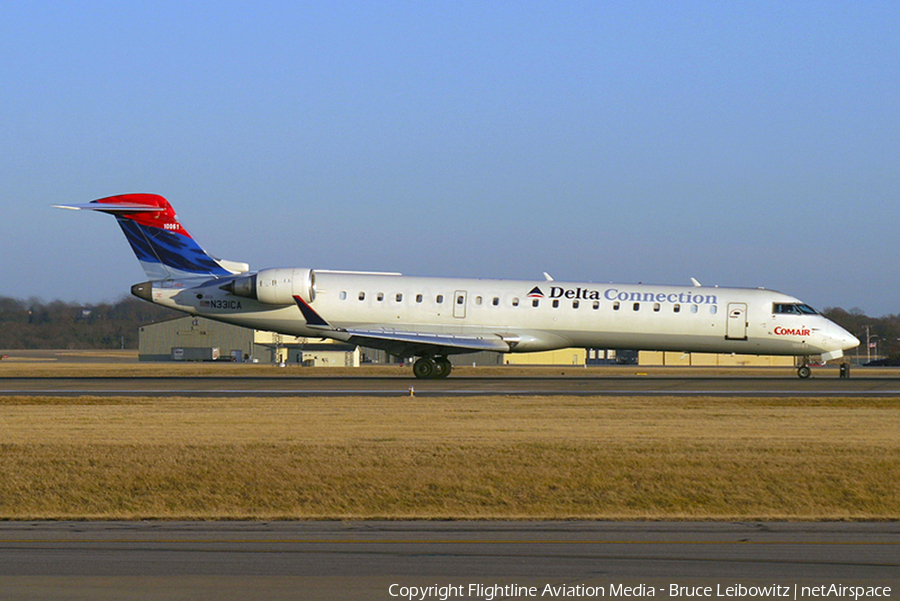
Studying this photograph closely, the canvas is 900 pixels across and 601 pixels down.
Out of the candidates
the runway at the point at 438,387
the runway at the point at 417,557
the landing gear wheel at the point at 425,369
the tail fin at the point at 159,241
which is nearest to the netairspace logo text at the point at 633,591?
the runway at the point at 417,557

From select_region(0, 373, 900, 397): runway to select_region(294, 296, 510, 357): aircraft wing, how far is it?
109 centimetres

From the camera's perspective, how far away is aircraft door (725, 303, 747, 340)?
33.2 metres

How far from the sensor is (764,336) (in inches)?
1308

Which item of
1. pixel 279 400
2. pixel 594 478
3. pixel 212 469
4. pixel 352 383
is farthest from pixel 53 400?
pixel 594 478

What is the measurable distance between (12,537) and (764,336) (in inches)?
1091

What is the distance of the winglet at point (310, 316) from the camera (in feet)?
107

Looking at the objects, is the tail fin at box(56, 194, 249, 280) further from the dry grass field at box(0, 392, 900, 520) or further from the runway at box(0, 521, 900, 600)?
the runway at box(0, 521, 900, 600)

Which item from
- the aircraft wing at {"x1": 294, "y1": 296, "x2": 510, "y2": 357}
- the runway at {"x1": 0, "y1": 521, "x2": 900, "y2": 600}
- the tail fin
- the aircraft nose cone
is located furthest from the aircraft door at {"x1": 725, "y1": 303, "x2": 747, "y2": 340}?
the runway at {"x1": 0, "y1": 521, "x2": 900, "y2": 600}

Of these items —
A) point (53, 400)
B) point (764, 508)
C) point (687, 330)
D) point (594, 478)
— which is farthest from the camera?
point (687, 330)

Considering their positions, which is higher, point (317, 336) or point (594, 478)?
point (317, 336)

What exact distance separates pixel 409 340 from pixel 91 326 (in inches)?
3787

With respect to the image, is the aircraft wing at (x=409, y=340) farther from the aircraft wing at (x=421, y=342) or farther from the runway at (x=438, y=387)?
the runway at (x=438, y=387)

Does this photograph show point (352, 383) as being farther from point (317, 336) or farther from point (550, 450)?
point (550, 450)

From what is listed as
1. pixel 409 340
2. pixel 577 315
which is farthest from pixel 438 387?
pixel 577 315
